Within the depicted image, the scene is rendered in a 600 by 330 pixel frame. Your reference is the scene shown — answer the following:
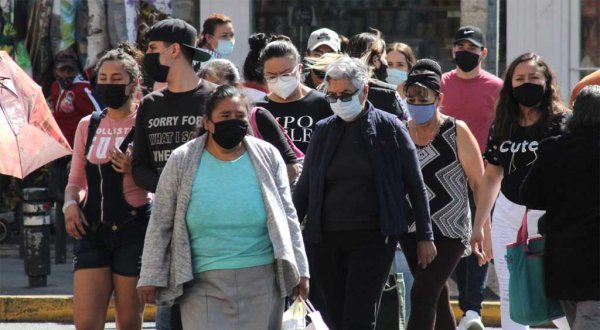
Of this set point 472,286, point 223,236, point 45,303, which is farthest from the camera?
point 45,303

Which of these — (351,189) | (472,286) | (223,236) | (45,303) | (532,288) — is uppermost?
(351,189)

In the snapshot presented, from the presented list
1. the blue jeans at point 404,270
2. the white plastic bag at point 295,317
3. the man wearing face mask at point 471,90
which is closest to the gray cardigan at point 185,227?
the white plastic bag at point 295,317

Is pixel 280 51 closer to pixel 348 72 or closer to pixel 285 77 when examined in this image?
pixel 285 77

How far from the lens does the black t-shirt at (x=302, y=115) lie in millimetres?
8547

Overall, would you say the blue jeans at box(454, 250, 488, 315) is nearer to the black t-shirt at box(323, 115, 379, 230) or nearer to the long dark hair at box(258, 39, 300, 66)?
the long dark hair at box(258, 39, 300, 66)

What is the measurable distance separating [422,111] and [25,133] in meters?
2.79

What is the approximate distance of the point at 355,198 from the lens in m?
7.71

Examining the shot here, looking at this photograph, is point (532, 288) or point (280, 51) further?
point (280, 51)

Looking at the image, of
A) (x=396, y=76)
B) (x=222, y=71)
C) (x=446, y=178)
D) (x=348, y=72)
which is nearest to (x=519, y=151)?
(x=446, y=178)

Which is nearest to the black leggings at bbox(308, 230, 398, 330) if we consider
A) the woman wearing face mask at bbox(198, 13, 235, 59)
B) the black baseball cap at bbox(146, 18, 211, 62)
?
the black baseball cap at bbox(146, 18, 211, 62)

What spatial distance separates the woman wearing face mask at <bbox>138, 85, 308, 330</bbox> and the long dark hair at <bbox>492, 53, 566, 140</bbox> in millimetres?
2095

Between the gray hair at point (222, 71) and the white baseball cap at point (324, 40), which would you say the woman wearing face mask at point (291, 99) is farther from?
the white baseball cap at point (324, 40)

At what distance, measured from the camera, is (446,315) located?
8719 mm

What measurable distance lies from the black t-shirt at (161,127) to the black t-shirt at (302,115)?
0.98 meters
